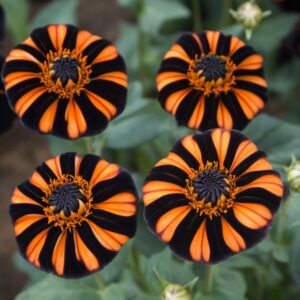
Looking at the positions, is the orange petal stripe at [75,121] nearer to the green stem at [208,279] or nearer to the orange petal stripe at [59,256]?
the orange petal stripe at [59,256]

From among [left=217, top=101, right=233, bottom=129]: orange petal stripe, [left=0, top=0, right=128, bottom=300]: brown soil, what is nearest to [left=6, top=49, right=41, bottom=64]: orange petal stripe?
[left=217, top=101, right=233, bottom=129]: orange petal stripe

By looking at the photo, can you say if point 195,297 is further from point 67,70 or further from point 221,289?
point 67,70

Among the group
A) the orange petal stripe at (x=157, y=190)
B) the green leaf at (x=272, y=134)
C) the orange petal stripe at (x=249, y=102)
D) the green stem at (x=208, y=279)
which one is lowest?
the green stem at (x=208, y=279)

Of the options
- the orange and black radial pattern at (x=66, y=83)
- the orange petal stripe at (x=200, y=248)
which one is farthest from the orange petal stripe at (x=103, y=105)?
the orange petal stripe at (x=200, y=248)

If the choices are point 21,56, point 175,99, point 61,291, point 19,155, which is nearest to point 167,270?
point 61,291

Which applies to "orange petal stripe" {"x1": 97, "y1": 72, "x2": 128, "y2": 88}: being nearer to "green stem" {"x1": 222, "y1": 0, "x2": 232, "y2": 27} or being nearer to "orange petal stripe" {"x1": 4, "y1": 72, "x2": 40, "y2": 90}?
"orange petal stripe" {"x1": 4, "y1": 72, "x2": 40, "y2": 90}

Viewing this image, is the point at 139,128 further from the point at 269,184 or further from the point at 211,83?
the point at 269,184
